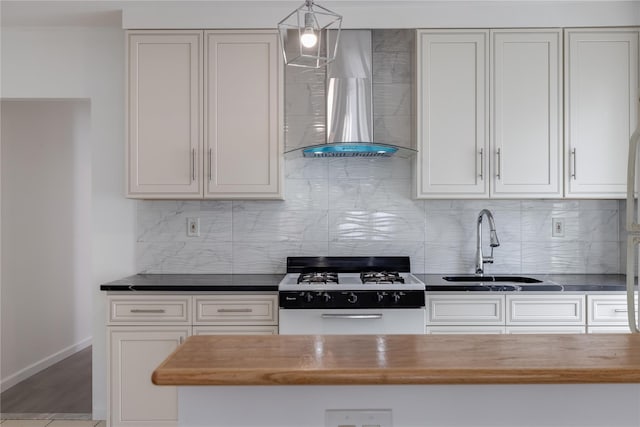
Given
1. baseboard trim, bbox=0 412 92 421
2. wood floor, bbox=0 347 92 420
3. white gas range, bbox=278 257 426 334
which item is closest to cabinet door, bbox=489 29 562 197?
white gas range, bbox=278 257 426 334

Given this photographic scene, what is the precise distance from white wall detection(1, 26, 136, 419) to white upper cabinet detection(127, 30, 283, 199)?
367 mm

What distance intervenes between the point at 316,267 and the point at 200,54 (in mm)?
1555

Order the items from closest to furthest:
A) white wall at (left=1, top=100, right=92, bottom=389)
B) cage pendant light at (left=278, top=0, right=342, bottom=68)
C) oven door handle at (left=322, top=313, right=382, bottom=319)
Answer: cage pendant light at (left=278, top=0, right=342, bottom=68) → oven door handle at (left=322, top=313, right=382, bottom=319) → white wall at (left=1, top=100, right=92, bottom=389)

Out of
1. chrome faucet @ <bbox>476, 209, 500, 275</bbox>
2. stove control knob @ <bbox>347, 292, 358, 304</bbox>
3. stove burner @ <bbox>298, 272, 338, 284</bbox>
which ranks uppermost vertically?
chrome faucet @ <bbox>476, 209, 500, 275</bbox>

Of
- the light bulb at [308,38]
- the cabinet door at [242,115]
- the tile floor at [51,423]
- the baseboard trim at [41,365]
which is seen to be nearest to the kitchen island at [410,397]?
the light bulb at [308,38]

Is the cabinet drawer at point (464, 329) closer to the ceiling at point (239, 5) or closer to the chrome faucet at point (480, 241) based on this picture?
the chrome faucet at point (480, 241)

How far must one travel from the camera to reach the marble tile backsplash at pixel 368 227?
3.26 metres

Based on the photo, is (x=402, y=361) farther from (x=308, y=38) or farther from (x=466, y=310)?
(x=466, y=310)

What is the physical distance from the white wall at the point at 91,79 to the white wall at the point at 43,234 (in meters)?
0.28

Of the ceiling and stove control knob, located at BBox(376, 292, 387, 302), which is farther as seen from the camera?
the ceiling

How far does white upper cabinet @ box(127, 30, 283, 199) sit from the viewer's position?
2910mm

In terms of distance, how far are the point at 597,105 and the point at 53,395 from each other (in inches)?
167

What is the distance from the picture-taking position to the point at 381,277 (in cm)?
286

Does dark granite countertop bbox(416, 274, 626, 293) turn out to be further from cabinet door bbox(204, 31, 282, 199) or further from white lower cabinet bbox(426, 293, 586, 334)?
cabinet door bbox(204, 31, 282, 199)
